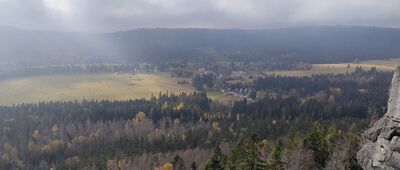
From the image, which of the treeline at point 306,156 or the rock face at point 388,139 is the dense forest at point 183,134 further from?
the rock face at point 388,139

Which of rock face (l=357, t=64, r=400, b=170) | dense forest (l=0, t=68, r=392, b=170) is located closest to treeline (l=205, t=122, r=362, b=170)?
dense forest (l=0, t=68, r=392, b=170)

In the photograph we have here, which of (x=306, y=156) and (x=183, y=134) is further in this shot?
(x=183, y=134)

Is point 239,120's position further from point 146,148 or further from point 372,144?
point 372,144

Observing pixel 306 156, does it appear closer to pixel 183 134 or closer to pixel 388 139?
pixel 388 139

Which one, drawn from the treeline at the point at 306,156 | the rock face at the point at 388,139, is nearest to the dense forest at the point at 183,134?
the treeline at the point at 306,156

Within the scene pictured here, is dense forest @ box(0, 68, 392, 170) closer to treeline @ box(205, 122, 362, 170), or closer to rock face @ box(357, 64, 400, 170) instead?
treeline @ box(205, 122, 362, 170)

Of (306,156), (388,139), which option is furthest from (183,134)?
(388,139)

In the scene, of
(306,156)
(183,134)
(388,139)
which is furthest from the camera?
(183,134)
